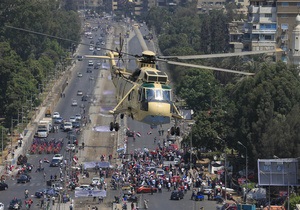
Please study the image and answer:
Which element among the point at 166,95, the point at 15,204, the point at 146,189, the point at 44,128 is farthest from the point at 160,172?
the point at 166,95

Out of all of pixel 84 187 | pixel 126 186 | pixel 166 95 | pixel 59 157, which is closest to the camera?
pixel 166 95

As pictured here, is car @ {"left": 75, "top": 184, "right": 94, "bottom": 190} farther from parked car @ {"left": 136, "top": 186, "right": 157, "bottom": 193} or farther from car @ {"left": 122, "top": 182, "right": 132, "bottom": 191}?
parked car @ {"left": 136, "top": 186, "right": 157, "bottom": 193}

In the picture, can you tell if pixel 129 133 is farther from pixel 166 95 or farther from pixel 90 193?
pixel 166 95

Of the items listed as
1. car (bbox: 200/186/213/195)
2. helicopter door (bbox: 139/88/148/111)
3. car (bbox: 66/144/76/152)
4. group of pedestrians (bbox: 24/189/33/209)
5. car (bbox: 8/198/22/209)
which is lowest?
car (bbox: 66/144/76/152)

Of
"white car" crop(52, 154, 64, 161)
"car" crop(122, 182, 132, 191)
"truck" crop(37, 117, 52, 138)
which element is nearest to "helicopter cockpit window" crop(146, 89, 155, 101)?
"car" crop(122, 182, 132, 191)

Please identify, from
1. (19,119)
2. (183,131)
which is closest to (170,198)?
(183,131)

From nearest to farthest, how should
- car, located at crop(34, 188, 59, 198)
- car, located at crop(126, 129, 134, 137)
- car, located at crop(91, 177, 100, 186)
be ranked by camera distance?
car, located at crop(34, 188, 59, 198)
car, located at crop(91, 177, 100, 186)
car, located at crop(126, 129, 134, 137)

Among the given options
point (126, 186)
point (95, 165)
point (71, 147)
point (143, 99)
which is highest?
point (143, 99)

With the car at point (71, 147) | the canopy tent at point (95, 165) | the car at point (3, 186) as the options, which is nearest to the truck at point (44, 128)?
the car at point (71, 147)
